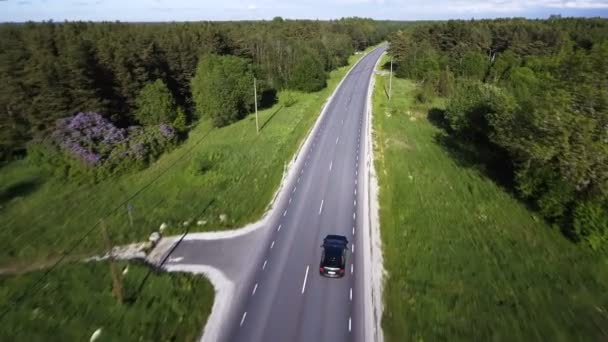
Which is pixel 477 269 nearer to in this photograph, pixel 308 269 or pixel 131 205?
pixel 308 269

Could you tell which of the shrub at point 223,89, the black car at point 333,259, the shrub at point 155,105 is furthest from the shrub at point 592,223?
the shrub at point 155,105

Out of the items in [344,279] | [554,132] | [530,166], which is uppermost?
[554,132]

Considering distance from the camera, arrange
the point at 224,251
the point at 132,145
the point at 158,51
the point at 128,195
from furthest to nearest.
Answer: the point at 158,51
the point at 132,145
the point at 128,195
the point at 224,251

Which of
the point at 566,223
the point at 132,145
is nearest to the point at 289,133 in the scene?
the point at 132,145

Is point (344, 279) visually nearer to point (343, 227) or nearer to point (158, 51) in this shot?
point (343, 227)

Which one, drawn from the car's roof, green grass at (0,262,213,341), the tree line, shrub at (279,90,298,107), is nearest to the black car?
the car's roof

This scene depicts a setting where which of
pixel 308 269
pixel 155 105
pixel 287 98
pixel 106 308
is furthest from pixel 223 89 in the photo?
pixel 106 308

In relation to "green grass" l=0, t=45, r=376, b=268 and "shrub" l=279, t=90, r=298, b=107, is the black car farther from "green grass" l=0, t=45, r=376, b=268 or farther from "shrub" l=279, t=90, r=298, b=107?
"shrub" l=279, t=90, r=298, b=107
